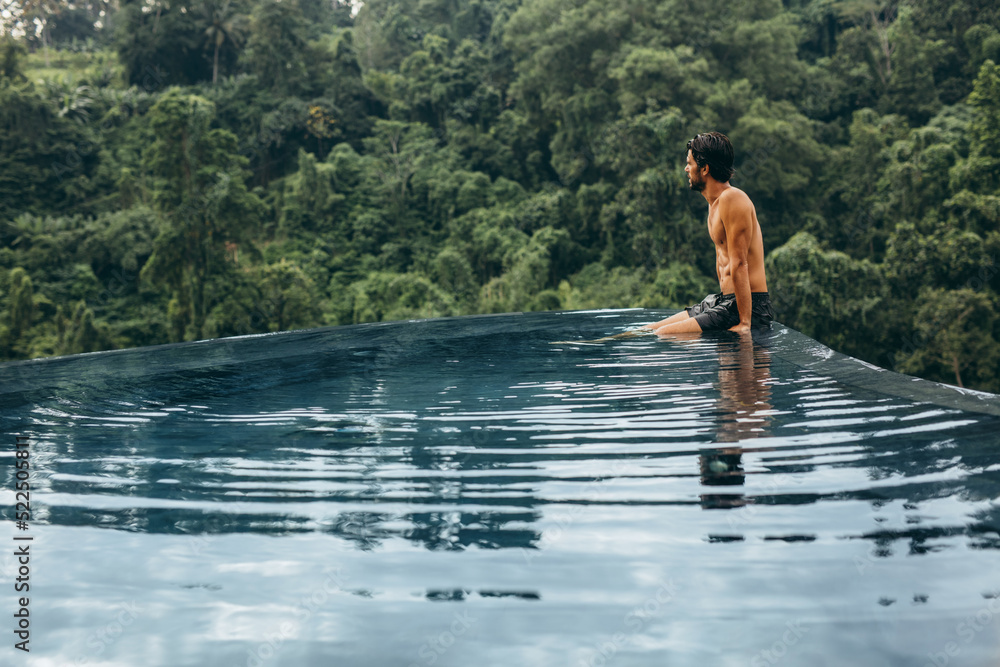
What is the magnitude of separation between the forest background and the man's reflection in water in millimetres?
10843

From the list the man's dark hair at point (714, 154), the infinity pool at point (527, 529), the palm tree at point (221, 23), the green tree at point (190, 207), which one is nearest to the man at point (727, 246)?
the man's dark hair at point (714, 154)

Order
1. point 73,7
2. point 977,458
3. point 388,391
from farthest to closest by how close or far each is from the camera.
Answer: point 73,7
point 388,391
point 977,458

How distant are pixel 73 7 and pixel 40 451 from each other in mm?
33553

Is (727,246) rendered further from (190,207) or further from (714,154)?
(190,207)

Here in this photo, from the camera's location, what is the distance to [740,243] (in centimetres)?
379

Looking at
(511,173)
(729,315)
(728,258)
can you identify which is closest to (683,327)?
(729,315)

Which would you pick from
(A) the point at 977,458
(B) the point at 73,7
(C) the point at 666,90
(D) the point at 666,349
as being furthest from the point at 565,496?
(B) the point at 73,7

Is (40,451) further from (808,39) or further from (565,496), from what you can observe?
(808,39)

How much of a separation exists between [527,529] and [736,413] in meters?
0.95

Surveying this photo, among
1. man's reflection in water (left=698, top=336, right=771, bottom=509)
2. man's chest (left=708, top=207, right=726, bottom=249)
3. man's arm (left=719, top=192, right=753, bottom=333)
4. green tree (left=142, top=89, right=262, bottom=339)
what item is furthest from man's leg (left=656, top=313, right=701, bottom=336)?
green tree (left=142, top=89, right=262, bottom=339)

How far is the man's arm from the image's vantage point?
3.71 meters

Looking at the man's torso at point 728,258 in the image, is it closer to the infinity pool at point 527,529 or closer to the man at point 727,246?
the man at point 727,246

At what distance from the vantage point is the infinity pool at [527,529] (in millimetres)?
1021

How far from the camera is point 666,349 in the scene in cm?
355
